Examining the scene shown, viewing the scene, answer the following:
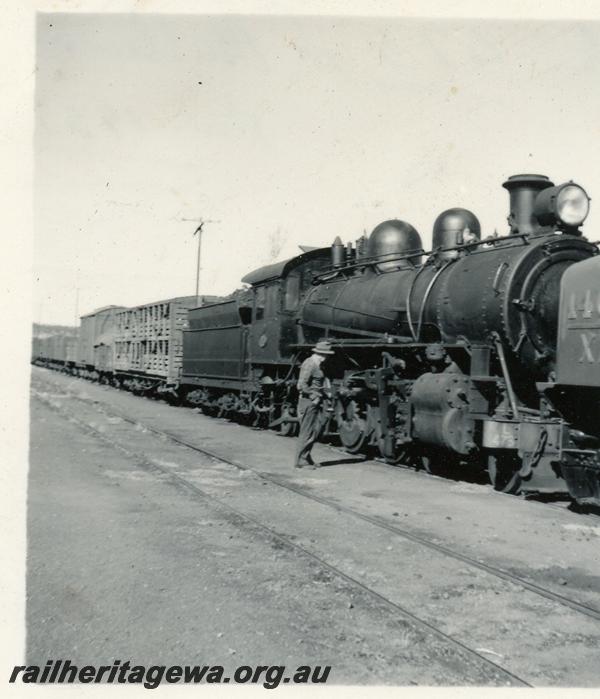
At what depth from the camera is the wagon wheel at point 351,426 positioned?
1150 centimetres

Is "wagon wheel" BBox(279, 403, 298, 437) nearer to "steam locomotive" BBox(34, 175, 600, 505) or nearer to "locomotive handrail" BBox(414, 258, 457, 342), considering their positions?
"steam locomotive" BBox(34, 175, 600, 505)

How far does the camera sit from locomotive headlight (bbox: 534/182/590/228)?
870cm

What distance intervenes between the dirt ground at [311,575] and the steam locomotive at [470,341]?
0.64 meters

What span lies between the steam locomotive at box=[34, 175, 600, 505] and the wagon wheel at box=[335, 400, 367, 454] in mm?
27

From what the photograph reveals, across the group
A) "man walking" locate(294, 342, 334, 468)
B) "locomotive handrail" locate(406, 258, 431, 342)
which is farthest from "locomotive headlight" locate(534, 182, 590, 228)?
"man walking" locate(294, 342, 334, 468)

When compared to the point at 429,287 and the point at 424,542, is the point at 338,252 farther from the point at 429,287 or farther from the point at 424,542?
the point at 424,542

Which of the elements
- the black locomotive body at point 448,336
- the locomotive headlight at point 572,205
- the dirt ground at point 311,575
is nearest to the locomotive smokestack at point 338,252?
the black locomotive body at point 448,336

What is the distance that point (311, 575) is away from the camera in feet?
17.6

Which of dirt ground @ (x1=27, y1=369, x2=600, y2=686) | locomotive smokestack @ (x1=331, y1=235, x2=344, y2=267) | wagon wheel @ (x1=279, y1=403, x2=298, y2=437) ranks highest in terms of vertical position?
locomotive smokestack @ (x1=331, y1=235, x2=344, y2=267)

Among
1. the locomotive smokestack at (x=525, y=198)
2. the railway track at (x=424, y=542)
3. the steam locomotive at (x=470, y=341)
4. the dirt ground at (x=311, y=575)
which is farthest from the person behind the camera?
the locomotive smokestack at (x=525, y=198)

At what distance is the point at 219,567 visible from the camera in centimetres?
551

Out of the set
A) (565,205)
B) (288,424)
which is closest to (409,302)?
(565,205)

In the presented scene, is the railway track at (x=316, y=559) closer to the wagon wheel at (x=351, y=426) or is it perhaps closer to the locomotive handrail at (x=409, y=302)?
the wagon wheel at (x=351, y=426)

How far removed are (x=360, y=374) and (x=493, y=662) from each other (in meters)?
7.82
